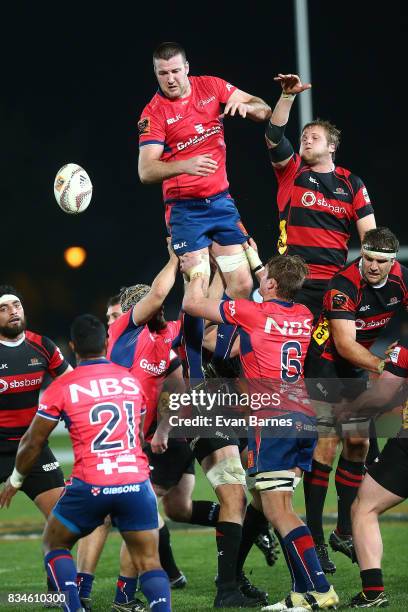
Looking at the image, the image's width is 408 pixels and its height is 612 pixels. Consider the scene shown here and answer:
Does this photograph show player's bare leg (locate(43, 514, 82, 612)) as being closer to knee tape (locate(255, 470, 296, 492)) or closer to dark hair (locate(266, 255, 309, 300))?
knee tape (locate(255, 470, 296, 492))

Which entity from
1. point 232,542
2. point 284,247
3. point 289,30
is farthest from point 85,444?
point 289,30

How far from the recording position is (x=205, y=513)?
7449 mm

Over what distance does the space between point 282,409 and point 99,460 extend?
4.32 feet

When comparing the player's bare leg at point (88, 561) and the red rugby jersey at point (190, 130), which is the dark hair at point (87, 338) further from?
the red rugby jersey at point (190, 130)

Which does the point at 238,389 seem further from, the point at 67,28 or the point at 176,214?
the point at 67,28

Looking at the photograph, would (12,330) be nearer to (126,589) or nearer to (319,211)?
(126,589)

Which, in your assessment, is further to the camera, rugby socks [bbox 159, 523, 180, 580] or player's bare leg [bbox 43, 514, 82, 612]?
rugby socks [bbox 159, 523, 180, 580]

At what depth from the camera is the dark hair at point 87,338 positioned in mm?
5211

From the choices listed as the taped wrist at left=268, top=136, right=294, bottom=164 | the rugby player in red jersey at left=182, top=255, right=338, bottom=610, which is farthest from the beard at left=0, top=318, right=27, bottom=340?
the taped wrist at left=268, top=136, right=294, bottom=164

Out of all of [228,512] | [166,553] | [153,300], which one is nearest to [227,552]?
[228,512]

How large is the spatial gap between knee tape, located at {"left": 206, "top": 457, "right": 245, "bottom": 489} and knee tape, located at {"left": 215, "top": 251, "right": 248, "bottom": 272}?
1177 mm

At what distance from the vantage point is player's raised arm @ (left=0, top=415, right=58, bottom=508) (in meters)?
5.16

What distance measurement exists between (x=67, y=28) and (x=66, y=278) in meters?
3.81

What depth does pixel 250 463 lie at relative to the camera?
20.0 feet
